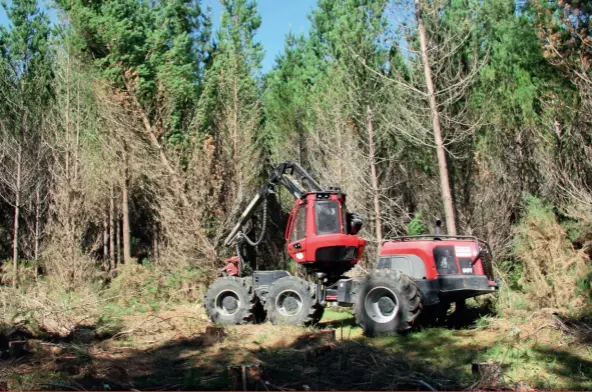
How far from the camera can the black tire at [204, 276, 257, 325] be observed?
41.5ft

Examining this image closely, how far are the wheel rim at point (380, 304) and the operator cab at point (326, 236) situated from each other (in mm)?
1570

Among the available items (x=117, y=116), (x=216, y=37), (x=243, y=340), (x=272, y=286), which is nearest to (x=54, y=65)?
(x=117, y=116)

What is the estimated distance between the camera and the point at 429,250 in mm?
10852

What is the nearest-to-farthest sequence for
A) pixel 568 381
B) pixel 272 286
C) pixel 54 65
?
pixel 568 381, pixel 272 286, pixel 54 65

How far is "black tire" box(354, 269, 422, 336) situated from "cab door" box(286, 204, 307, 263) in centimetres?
187

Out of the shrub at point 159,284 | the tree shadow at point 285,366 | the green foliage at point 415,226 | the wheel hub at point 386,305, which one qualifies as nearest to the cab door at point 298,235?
the wheel hub at point 386,305

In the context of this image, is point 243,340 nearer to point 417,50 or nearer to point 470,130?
point 470,130

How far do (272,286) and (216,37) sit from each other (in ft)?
51.9

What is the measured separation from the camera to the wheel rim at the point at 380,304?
34.7ft

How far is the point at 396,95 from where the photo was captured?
1831 centimetres

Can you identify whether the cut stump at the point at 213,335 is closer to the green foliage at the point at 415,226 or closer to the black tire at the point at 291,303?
the black tire at the point at 291,303

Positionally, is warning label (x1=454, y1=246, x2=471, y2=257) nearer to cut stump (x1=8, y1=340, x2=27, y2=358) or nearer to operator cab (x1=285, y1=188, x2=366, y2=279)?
operator cab (x1=285, y1=188, x2=366, y2=279)

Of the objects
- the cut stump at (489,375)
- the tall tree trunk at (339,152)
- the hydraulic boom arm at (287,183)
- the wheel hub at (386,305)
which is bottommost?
the cut stump at (489,375)

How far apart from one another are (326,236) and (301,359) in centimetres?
456
